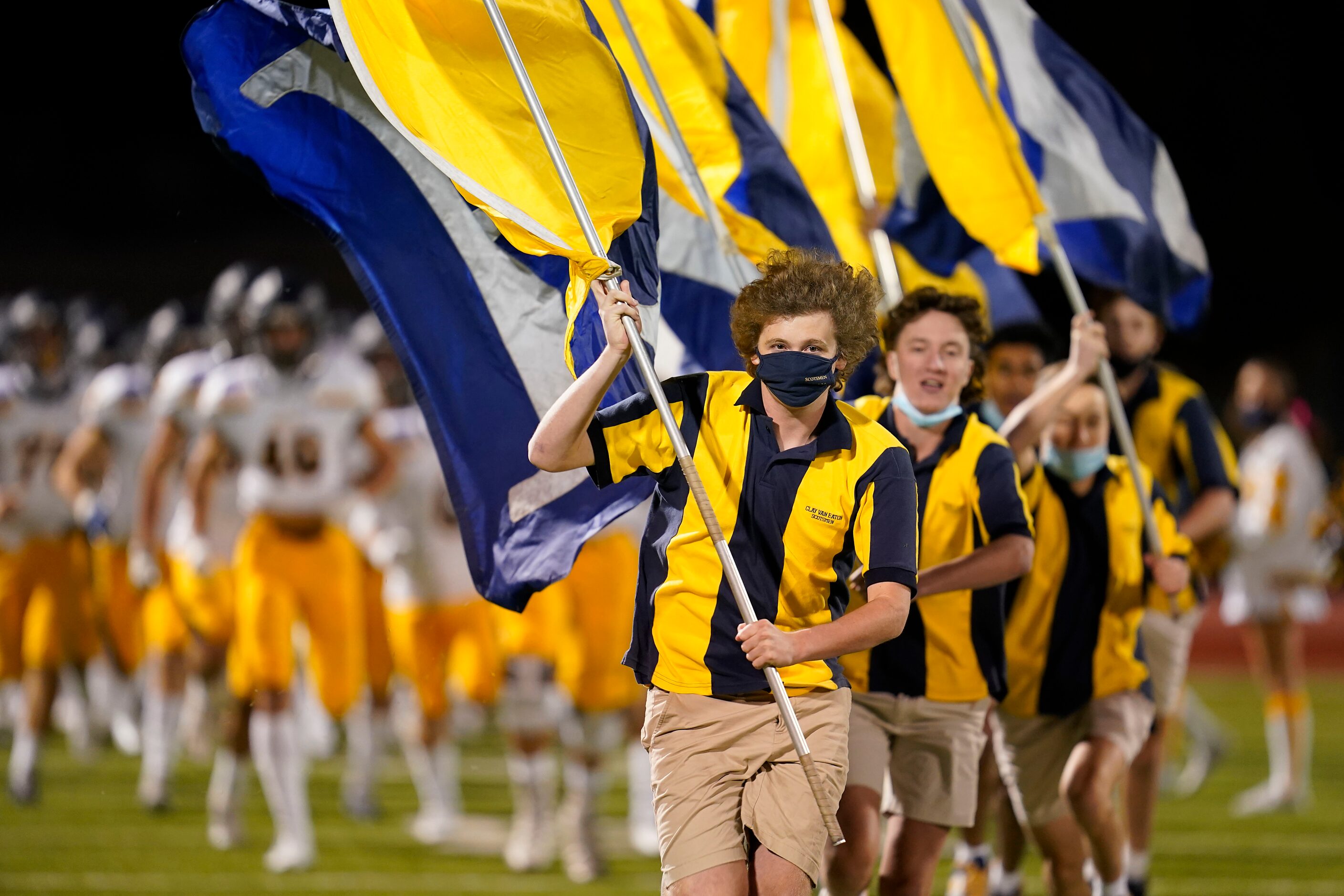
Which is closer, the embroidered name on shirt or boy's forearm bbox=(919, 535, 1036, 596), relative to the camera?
the embroidered name on shirt

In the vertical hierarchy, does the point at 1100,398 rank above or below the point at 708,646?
above

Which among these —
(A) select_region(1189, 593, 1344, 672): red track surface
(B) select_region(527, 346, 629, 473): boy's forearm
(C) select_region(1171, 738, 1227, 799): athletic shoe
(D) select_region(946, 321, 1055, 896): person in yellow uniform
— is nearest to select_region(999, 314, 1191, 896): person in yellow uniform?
(D) select_region(946, 321, 1055, 896): person in yellow uniform

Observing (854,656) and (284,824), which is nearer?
(854,656)

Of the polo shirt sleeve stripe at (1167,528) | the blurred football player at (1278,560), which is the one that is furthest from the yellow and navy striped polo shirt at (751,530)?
the blurred football player at (1278,560)

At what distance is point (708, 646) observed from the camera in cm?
392

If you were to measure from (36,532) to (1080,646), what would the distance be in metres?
7.90

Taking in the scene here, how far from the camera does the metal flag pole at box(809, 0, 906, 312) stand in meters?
6.06

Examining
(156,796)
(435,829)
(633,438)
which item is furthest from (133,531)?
(633,438)

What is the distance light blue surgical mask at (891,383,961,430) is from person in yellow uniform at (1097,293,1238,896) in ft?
6.44

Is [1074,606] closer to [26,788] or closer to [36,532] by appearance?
[26,788]

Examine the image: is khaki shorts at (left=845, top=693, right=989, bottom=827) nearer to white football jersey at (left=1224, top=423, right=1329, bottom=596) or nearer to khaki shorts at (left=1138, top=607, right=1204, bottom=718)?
khaki shorts at (left=1138, top=607, right=1204, bottom=718)

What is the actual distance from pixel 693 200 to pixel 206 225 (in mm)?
23100

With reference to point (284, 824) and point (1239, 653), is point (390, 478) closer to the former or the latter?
point (284, 824)

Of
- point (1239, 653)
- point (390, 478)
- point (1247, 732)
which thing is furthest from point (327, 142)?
point (1239, 653)
